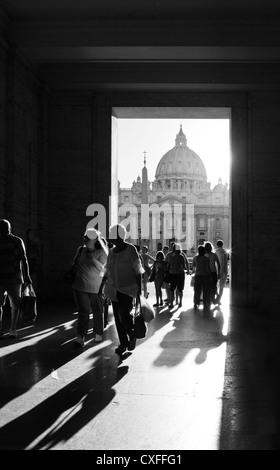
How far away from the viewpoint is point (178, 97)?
13023mm

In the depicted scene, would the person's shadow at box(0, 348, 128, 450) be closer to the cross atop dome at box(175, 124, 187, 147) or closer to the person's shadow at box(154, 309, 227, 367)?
the person's shadow at box(154, 309, 227, 367)

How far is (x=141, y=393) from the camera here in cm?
449

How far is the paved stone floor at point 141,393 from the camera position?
3.39 m

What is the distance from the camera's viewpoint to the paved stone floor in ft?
11.1

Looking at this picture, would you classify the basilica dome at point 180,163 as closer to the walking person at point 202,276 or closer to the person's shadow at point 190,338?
the walking person at point 202,276

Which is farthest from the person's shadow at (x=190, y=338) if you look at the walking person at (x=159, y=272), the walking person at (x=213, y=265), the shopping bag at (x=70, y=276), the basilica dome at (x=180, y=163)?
the basilica dome at (x=180, y=163)

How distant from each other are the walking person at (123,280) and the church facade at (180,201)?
82.3 metres

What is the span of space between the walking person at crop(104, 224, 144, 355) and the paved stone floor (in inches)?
16.3

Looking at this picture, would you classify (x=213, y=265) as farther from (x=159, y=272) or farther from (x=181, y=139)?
(x=181, y=139)

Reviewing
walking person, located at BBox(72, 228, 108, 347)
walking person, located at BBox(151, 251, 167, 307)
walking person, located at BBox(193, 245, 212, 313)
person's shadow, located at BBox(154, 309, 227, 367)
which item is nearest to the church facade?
walking person, located at BBox(151, 251, 167, 307)

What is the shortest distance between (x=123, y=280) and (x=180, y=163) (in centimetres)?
11028

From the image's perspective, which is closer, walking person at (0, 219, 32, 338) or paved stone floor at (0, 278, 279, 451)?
paved stone floor at (0, 278, 279, 451)

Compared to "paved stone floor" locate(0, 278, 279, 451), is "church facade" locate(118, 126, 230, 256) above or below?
above
